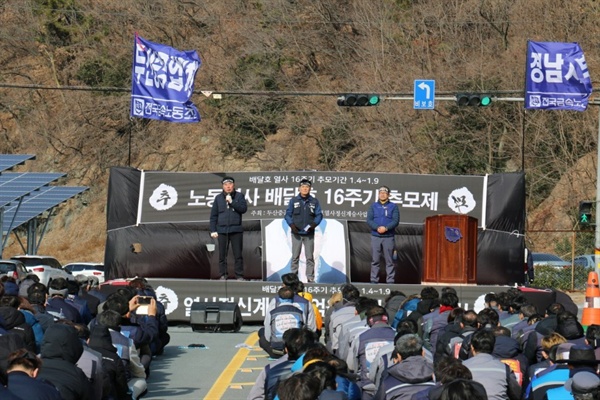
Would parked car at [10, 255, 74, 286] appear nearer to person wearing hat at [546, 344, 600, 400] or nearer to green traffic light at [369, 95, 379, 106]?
green traffic light at [369, 95, 379, 106]

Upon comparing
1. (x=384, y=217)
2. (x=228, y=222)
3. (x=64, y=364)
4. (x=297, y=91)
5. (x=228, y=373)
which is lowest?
(x=228, y=373)

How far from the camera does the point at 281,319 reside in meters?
15.7

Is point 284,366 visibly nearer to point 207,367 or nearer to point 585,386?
point 585,386

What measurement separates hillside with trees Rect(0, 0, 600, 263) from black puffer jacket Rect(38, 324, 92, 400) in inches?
1379

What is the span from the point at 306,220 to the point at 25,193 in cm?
2163

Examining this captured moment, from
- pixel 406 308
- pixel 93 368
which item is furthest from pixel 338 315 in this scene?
pixel 93 368

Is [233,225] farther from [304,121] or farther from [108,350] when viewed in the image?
[304,121]

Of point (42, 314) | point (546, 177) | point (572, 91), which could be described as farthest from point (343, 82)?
point (42, 314)

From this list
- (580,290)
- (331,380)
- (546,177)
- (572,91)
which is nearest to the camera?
(331,380)

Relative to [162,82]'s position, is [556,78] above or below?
above

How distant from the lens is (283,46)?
181ft

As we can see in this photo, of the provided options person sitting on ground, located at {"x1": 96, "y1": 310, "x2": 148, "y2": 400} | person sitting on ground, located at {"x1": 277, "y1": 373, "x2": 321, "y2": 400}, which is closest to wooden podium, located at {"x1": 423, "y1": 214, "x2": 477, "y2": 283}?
person sitting on ground, located at {"x1": 96, "y1": 310, "x2": 148, "y2": 400}

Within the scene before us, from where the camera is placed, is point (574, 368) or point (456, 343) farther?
point (456, 343)

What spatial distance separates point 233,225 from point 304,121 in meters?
32.4
